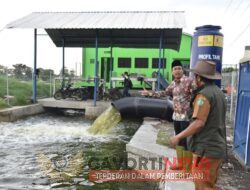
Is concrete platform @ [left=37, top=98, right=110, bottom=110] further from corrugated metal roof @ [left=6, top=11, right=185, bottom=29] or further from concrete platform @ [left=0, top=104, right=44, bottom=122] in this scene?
corrugated metal roof @ [left=6, top=11, right=185, bottom=29]

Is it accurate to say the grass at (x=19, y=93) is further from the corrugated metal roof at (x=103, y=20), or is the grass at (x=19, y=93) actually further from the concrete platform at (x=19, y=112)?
the corrugated metal roof at (x=103, y=20)

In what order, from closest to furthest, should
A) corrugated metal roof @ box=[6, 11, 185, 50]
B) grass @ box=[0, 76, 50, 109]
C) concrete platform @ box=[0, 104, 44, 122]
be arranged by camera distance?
1. concrete platform @ box=[0, 104, 44, 122]
2. corrugated metal roof @ box=[6, 11, 185, 50]
3. grass @ box=[0, 76, 50, 109]

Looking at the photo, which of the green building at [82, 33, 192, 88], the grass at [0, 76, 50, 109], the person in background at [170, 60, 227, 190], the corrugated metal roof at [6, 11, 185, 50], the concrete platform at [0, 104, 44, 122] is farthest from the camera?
the green building at [82, 33, 192, 88]

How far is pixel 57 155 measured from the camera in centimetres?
885

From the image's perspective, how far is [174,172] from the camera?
5.75m

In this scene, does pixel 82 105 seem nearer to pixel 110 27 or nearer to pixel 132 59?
pixel 110 27

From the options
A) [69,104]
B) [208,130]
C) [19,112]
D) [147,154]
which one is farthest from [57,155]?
[69,104]

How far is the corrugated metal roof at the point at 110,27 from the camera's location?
665 inches

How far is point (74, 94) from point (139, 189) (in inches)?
517

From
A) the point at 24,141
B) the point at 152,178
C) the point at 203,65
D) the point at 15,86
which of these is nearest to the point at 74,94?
the point at 15,86

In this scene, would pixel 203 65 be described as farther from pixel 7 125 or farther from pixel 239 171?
pixel 7 125

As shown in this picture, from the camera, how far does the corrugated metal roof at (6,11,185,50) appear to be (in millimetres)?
16891

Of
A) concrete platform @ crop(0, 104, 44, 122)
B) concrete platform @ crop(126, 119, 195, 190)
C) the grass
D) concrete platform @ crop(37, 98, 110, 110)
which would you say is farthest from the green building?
concrete platform @ crop(126, 119, 195, 190)

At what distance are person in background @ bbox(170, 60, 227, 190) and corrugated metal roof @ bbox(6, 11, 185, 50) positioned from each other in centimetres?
1206
